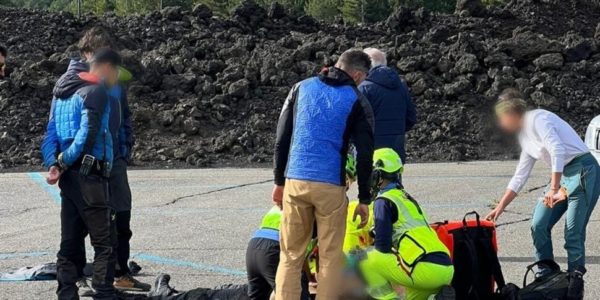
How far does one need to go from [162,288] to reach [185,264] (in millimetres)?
1395

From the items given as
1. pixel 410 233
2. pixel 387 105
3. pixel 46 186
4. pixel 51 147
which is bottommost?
pixel 46 186

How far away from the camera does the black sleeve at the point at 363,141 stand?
5.81 m

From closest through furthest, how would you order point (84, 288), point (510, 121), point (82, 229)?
point (82, 229) → point (510, 121) → point (84, 288)

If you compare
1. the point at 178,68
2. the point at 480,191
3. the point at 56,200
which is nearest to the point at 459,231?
the point at 480,191

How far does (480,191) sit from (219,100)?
31.1ft

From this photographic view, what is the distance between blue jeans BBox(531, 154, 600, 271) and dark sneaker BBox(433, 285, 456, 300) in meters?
1.51

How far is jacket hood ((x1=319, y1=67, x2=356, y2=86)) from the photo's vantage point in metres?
5.89

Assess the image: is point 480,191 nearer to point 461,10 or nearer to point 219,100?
point 219,100

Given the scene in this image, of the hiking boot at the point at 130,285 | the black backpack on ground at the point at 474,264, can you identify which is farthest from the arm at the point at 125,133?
the black backpack on ground at the point at 474,264

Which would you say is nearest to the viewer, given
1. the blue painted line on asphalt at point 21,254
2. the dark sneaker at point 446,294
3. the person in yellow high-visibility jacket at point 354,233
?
the dark sneaker at point 446,294

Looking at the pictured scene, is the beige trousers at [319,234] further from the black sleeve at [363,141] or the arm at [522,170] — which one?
the arm at [522,170]

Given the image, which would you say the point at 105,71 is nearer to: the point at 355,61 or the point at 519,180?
the point at 355,61

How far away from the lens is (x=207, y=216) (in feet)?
37.0

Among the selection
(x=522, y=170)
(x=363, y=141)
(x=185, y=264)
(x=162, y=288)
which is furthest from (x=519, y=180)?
(x=185, y=264)
